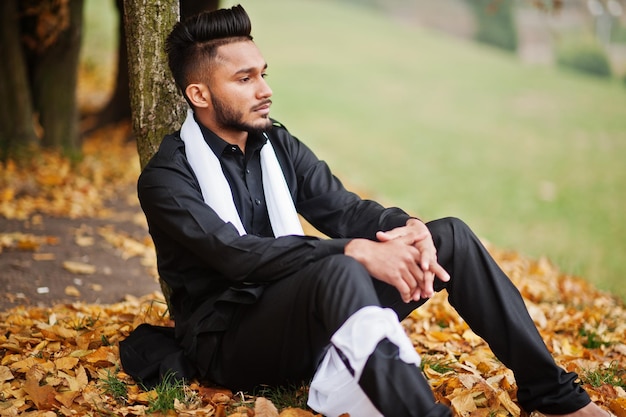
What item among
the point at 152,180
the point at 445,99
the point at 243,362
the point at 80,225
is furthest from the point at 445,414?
the point at 445,99

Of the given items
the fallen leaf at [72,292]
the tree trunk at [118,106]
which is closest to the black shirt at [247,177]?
the fallen leaf at [72,292]

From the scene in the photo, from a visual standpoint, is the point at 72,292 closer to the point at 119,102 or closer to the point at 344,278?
the point at 344,278

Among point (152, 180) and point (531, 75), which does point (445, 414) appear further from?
point (531, 75)

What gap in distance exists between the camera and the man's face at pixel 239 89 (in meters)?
3.51

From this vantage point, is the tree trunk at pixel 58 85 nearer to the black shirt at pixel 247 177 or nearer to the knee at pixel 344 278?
the black shirt at pixel 247 177

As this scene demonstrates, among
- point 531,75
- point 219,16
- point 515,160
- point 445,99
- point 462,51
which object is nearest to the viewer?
point 219,16

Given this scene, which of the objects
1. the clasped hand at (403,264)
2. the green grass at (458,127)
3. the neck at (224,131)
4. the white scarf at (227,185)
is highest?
the neck at (224,131)

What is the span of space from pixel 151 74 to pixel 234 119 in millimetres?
779

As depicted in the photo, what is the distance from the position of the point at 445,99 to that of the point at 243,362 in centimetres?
1951

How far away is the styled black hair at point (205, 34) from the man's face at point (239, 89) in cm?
5

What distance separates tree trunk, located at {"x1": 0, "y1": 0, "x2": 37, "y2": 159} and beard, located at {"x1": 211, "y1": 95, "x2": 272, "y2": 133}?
19.1ft

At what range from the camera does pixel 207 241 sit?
3102mm

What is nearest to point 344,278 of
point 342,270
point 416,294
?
point 342,270

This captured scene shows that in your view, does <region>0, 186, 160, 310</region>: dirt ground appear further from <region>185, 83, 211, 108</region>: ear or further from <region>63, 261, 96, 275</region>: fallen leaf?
<region>185, 83, 211, 108</region>: ear
